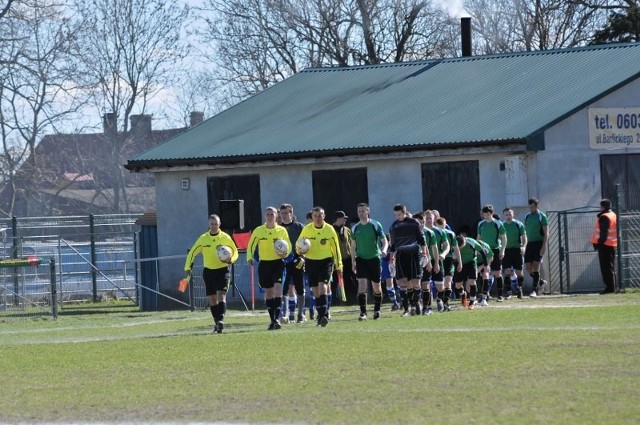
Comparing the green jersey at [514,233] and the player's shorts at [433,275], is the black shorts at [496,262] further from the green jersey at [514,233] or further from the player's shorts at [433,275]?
the player's shorts at [433,275]

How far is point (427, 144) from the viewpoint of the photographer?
3231 centimetres

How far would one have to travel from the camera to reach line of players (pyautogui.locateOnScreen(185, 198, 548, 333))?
23578 millimetres

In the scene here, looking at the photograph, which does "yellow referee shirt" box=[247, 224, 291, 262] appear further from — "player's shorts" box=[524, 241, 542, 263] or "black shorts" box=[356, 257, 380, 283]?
"player's shorts" box=[524, 241, 542, 263]

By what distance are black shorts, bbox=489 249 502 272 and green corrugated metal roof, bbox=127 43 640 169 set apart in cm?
322

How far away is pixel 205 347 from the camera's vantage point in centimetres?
2031

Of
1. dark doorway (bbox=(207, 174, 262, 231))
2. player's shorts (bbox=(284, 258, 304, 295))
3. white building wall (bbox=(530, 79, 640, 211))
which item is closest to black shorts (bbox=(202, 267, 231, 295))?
player's shorts (bbox=(284, 258, 304, 295))

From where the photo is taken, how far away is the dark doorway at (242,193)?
35.4 metres

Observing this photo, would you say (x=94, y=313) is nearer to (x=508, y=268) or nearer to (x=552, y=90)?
(x=508, y=268)

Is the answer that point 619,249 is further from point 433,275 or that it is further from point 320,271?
point 320,271

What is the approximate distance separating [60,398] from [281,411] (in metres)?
3.02

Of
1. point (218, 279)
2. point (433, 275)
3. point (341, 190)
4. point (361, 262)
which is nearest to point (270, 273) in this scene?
point (218, 279)

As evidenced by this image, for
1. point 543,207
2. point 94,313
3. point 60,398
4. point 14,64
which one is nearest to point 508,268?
point 543,207

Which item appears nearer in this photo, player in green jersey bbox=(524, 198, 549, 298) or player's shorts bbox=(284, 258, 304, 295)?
player's shorts bbox=(284, 258, 304, 295)

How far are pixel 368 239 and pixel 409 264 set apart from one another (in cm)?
88
